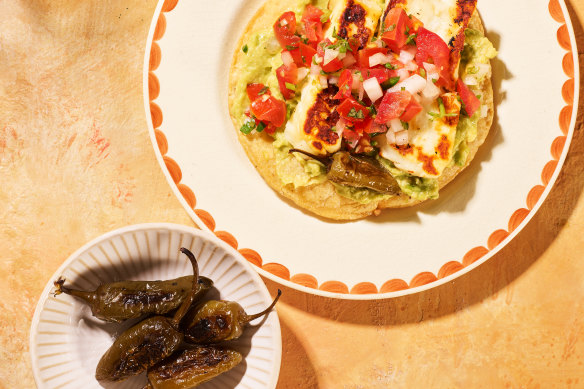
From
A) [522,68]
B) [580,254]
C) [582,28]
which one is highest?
[582,28]

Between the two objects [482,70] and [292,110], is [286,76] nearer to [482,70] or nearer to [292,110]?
[292,110]

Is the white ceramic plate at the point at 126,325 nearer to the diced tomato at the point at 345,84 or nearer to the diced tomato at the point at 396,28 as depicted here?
the diced tomato at the point at 345,84

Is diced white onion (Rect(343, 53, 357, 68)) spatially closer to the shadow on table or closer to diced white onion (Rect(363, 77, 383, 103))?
diced white onion (Rect(363, 77, 383, 103))

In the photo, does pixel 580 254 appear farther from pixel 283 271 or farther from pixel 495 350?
pixel 283 271

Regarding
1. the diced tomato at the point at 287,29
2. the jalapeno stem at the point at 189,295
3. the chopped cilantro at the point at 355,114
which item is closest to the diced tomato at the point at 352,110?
the chopped cilantro at the point at 355,114

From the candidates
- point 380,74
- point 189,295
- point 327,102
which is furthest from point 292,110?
point 189,295

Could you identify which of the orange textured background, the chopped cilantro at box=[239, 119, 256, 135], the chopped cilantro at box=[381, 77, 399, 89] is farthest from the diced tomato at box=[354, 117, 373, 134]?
the orange textured background

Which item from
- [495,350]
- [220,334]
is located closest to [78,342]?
[220,334]
